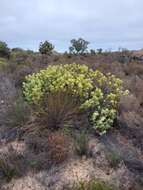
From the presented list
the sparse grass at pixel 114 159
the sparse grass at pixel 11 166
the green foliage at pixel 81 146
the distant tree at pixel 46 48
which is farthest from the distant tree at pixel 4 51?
the sparse grass at pixel 114 159

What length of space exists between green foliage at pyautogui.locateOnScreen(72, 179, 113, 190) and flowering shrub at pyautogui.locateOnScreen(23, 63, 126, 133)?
161 cm

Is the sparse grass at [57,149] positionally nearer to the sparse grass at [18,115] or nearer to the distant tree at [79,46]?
the sparse grass at [18,115]

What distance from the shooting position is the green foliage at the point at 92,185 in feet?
19.3

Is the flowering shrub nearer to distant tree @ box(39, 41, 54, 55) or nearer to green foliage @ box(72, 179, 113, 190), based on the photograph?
green foliage @ box(72, 179, 113, 190)

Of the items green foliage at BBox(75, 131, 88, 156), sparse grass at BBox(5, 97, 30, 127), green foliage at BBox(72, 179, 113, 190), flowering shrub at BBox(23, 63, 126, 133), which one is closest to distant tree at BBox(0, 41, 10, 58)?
flowering shrub at BBox(23, 63, 126, 133)

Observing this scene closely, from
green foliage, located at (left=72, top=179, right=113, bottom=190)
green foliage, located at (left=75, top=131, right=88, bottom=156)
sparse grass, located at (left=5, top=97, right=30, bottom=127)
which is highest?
sparse grass, located at (left=5, top=97, right=30, bottom=127)

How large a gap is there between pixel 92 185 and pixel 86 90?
2818mm

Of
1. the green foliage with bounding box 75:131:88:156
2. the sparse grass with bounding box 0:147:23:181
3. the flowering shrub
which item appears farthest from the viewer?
the flowering shrub

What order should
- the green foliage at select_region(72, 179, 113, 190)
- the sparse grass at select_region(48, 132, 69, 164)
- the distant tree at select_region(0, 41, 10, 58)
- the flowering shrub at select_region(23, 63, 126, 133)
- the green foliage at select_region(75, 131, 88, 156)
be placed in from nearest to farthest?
the green foliage at select_region(72, 179, 113, 190) → the sparse grass at select_region(48, 132, 69, 164) → the green foliage at select_region(75, 131, 88, 156) → the flowering shrub at select_region(23, 63, 126, 133) → the distant tree at select_region(0, 41, 10, 58)

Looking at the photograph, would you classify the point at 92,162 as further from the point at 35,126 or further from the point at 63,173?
the point at 35,126

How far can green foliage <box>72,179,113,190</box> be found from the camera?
19.3ft

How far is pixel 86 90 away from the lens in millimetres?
8367

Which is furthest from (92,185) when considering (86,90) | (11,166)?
(86,90)

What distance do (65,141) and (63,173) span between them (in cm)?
69
